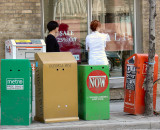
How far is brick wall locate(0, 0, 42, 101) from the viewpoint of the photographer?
10.3 m

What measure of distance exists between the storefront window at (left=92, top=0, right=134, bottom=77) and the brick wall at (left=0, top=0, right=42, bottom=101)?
167 cm

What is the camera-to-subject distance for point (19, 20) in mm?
10367

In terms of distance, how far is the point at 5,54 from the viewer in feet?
33.3

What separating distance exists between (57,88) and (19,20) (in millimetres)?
3738

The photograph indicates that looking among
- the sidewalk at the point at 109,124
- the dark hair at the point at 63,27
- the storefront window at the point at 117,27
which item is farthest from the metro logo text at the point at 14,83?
the storefront window at the point at 117,27

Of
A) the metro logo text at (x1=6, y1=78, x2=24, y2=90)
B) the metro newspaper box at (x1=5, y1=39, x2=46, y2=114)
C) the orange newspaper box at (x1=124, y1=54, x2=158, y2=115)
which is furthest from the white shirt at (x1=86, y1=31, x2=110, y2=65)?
the metro logo text at (x1=6, y1=78, x2=24, y2=90)

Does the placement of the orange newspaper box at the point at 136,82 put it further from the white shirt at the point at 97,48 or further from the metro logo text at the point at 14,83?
the metro logo text at the point at 14,83

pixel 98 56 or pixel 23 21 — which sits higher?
pixel 23 21

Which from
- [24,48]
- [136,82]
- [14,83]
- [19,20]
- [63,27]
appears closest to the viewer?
[14,83]

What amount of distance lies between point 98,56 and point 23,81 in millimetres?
2028

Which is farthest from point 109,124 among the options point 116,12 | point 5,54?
point 116,12

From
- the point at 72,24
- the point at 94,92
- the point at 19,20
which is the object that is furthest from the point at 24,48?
the point at 94,92

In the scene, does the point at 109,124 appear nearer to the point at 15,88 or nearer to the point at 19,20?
the point at 15,88

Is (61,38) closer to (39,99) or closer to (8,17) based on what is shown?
(8,17)
